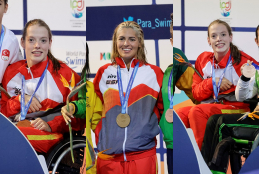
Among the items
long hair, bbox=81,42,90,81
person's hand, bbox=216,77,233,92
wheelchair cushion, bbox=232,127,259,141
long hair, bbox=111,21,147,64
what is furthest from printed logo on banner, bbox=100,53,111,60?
wheelchair cushion, bbox=232,127,259,141

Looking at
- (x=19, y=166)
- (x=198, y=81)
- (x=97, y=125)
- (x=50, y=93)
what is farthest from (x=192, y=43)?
(x=19, y=166)

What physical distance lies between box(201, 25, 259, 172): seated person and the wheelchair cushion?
33mm

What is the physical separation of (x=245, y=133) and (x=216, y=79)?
505 mm

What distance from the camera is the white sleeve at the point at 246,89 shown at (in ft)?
8.64

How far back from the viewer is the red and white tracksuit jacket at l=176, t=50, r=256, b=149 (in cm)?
267

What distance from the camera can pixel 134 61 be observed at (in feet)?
9.39

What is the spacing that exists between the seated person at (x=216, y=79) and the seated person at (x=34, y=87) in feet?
3.93

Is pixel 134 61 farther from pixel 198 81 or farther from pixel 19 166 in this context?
pixel 19 166

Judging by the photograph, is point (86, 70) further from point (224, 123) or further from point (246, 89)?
point (246, 89)

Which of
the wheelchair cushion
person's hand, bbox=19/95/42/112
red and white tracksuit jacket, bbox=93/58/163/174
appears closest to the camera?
the wheelchair cushion

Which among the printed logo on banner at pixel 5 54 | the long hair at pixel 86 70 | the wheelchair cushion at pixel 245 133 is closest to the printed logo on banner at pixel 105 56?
the long hair at pixel 86 70

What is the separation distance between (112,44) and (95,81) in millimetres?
372

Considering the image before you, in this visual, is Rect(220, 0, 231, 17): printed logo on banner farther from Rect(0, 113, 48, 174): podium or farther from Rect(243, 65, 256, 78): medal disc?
Rect(0, 113, 48, 174): podium

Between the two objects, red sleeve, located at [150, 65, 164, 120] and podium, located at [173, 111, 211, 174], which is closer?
podium, located at [173, 111, 211, 174]
